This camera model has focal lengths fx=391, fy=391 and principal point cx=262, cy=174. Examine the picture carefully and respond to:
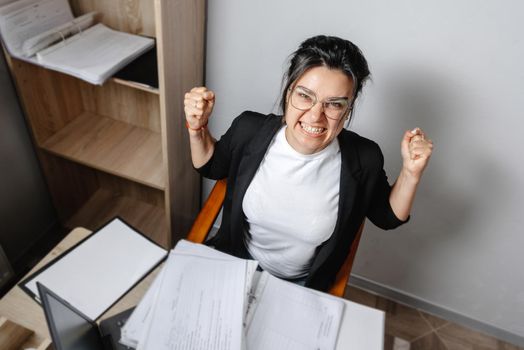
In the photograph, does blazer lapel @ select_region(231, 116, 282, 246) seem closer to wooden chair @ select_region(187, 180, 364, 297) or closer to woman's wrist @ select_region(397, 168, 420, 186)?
wooden chair @ select_region(187, 180, 364, 297)

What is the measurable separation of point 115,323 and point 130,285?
0.41 feet

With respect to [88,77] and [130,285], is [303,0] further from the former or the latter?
[130,285]

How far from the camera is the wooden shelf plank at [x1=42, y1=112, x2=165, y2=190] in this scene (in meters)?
1.75

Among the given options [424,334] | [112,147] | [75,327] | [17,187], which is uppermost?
[75,327]

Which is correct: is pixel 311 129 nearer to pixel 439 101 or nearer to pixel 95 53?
pixel 439 101

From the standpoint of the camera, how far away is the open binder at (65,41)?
1.38m

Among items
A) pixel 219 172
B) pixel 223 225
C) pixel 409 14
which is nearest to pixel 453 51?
pixel 409 14

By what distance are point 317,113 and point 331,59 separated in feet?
0.46

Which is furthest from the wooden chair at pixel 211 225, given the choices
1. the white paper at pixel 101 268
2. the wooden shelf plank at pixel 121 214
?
the wooden shelf plank at pixel 121 214

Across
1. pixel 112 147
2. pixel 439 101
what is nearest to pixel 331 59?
pixel 439 101

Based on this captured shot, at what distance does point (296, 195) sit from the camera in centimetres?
122

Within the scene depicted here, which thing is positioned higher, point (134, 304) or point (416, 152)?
point (416, 152)

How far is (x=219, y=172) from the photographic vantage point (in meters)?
1.38

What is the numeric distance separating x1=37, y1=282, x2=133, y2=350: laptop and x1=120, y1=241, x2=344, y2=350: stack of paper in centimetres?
7
